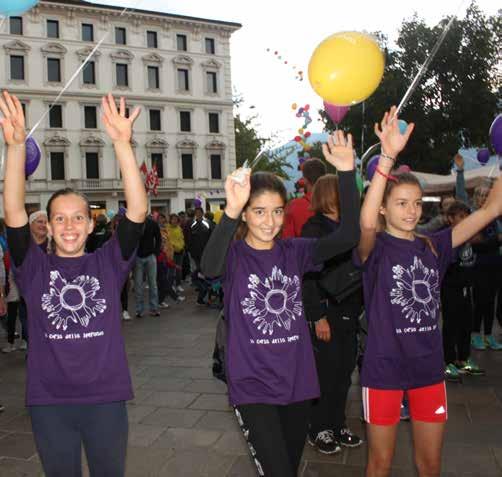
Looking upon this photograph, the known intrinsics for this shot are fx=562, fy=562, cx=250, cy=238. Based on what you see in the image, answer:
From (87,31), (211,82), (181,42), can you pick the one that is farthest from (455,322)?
(181,42)

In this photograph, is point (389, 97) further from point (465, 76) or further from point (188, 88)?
point (188, 88)

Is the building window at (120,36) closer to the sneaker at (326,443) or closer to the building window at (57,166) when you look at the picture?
the building window at (57,166)

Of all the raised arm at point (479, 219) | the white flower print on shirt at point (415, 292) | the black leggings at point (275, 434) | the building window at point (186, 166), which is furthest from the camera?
the building window at point (186, 166)

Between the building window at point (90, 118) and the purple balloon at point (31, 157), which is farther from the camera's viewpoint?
the building window at point (90, 118)

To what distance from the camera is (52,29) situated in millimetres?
37969

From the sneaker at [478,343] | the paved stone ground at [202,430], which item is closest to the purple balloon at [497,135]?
the paved stone ground at [202,430]

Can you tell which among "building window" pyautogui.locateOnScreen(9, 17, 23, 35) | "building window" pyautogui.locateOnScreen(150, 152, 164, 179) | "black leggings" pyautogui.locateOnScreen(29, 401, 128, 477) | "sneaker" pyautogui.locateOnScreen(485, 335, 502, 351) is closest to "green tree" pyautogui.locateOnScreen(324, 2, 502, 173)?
"sneaker" pyautogui.locateOnScreen(485, 335, 502, 351)

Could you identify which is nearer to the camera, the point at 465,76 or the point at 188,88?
the point at 465,76

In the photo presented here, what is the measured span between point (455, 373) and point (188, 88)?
130 ft

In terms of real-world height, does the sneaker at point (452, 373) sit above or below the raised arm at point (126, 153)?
below

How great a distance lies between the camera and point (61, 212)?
2576mm

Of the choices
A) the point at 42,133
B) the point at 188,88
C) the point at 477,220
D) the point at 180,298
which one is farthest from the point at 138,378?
the point at 188,88

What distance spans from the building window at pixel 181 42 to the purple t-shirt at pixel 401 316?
42.1 meters

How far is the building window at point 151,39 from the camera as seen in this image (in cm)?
4125
